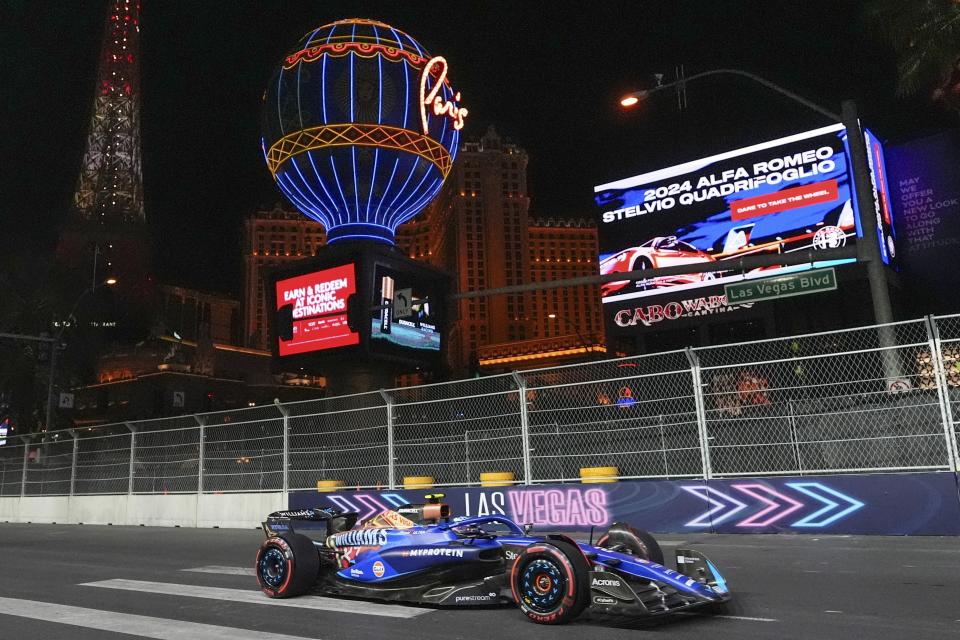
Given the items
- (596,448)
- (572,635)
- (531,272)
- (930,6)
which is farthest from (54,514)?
(531,272)

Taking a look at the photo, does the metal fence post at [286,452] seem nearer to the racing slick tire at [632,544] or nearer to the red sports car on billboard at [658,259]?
the racing slick tire at [632,544]

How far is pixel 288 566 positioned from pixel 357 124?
30.6m

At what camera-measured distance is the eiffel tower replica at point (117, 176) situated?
11112 centimetres

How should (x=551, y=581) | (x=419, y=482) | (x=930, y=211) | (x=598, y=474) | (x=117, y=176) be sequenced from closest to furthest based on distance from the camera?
(x=551, y=581) → (x=598, y=474) → (x=419, y=482) → (x=930, y=211) → (x=117, y=176)

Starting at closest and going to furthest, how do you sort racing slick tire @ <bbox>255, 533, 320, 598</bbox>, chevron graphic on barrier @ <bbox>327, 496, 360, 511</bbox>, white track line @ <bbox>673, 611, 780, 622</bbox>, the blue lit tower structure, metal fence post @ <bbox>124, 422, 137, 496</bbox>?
white track line @ <bbox>673, 611, 780, 622</bbox> → racing slick tire @ <bbox>255, 533, 320, 598</bbox> → chevron graphic on barrier @ <bbox>327, 496, 360, 511</bbox> → metal fence post @ <bbox>124, 422, 137, 496</bbox> → the blue lit tower structure

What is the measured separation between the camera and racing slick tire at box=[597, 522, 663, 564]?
6.96 meters

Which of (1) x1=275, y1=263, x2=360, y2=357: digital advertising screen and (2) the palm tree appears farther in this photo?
(1) x1=275, y1=263, x2=360, y2=357: digital advertising screen

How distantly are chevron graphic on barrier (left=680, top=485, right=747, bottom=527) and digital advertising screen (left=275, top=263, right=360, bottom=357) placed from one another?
23277 millimetres

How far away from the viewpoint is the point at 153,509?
21094 mm

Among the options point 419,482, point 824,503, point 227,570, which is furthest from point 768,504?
point 227,570

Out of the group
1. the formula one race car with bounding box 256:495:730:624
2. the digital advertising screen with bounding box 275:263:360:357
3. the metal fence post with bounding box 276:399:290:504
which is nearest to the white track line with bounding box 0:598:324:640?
the formula one race car with bounding box 256:495:730:624

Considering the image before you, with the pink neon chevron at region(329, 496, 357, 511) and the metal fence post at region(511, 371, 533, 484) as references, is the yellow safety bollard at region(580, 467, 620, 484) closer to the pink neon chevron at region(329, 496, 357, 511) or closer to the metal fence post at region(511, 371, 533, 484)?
the metal fence post at region(511, 371, 533, 484)

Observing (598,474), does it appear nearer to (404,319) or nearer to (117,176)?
(404,319)

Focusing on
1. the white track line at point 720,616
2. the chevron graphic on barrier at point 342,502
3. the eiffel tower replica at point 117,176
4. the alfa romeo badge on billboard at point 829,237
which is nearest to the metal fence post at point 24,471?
the chevron graphic on barrier at point 342,502
